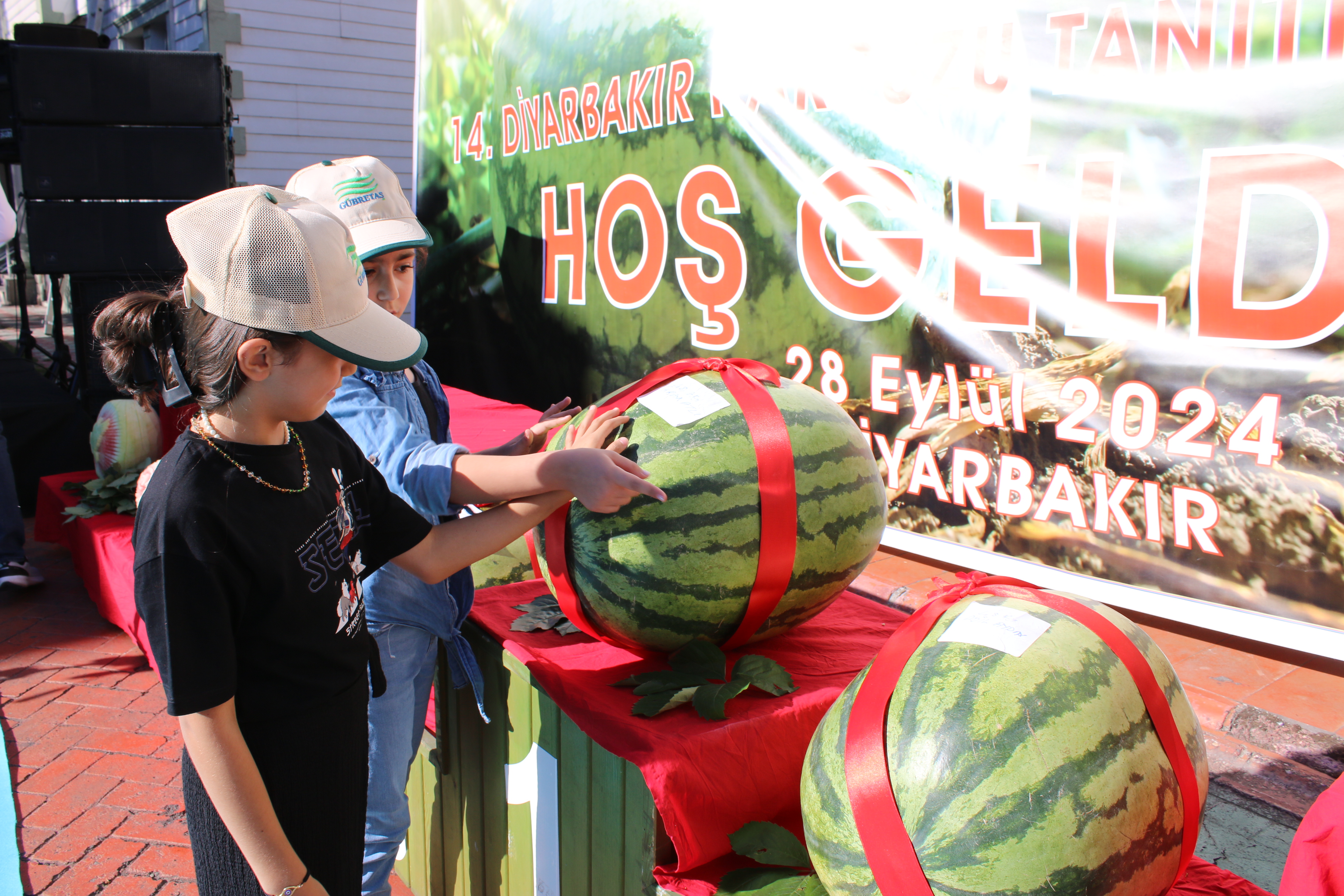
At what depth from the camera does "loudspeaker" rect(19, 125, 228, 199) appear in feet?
22.8

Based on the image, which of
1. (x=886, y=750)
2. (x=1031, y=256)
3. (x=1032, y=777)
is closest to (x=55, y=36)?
(x=1031, y=256)

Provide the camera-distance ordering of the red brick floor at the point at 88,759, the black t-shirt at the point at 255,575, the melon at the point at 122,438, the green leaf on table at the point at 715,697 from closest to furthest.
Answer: the black t-shirt at the point at 255,575, the green leaf on table at the point at 715,697, the red brick floor at the point at 88,759, the melon at the point at 122,438

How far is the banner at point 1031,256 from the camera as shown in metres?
3.18

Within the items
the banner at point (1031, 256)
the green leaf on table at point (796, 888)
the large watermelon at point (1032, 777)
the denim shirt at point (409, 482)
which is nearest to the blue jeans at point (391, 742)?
the denim shirt at point (409, 482)

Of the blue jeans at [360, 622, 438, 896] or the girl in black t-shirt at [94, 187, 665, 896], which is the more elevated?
the girl in black t-shirt at [94, 187, 665, 896]

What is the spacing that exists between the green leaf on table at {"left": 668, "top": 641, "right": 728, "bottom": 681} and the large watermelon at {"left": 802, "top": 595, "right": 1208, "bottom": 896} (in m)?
0.40

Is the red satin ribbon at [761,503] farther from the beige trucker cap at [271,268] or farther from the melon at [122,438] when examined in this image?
the melon at [122,438]

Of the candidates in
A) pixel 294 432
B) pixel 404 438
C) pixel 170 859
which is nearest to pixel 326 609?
pixel 294 432

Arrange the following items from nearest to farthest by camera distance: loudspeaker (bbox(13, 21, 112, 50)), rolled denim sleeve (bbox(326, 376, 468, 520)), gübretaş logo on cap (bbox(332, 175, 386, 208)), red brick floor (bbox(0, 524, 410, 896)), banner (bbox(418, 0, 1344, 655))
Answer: rolled denim sleeve (bbox(326, 376, 468, 520))
gübretaş logo on cap (bbox(332, 175, 386, 208))
red brick floor (bbox(0, 524, 410, 896))
banner (bbox(418, 0, 1344, 655))
loudspeaker (bbox(13, 21, 112, 50))

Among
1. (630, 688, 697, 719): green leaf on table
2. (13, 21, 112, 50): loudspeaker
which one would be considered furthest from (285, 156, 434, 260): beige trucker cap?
(13, 21, 112, 50): loudspeaker

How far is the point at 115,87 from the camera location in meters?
7.11

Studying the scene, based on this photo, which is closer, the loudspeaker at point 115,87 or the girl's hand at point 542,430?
the girl's hand at point 542,430

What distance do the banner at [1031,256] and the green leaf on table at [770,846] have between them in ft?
8.53

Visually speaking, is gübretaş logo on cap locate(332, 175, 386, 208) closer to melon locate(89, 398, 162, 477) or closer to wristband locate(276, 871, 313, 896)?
wristband locate(276, 871, 313, 896)
